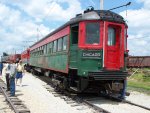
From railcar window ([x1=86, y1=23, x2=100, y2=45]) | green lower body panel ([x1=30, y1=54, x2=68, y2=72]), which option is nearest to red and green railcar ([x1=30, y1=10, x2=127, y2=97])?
railcar window ([x1=86, y1=23, x2=100, y2=45])

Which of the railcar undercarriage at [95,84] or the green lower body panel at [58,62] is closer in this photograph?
the railcar undercarriage at [95,84]

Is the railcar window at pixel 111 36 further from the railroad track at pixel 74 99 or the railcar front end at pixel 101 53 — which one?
the railroad track at pixel 74 99

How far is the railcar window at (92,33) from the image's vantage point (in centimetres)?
1364

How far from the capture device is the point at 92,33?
1370 centimetres

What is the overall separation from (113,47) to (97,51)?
82 centimetres

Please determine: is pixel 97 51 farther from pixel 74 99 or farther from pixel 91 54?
pixel 74 99

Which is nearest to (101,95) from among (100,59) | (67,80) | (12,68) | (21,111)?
(67,80)

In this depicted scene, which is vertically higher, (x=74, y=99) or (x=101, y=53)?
(x=101, y=53)

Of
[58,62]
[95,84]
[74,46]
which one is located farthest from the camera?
[58,62]

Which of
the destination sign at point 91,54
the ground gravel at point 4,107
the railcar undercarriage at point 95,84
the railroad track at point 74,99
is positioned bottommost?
the ground gravel at point 4,107

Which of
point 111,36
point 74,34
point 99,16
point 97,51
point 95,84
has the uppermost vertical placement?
point 99,16

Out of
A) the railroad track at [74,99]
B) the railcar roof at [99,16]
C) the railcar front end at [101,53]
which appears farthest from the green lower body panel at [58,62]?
the railcar roof at [99,16]

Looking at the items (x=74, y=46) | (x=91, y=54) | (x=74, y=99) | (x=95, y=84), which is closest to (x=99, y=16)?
(x=91, y=54)

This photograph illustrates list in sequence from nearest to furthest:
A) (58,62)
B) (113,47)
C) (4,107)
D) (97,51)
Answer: (4,107) → (97,51) → (113,47) → (58,62)
